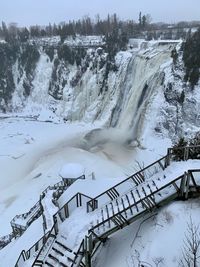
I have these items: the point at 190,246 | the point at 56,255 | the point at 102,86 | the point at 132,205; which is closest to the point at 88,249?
the point at 56,255

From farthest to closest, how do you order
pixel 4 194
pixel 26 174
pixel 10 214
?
pixel 26 174
pixel 4 194
pixel 10 214

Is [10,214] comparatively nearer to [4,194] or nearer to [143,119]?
[4,194]

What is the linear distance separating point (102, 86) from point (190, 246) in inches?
1730

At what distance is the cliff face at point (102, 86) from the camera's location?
3738 cm

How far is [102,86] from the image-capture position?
52062 millimetres

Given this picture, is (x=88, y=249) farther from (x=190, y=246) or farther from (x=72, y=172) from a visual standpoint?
(x=72, y=172)

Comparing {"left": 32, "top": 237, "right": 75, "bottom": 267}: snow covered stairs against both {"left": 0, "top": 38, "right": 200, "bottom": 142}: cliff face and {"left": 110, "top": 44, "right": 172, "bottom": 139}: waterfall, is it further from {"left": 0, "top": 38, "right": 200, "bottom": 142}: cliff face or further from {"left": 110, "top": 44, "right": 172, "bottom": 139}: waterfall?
{"left": 110, "top": 44, "right": 172, "bottom": 139}: waterfall

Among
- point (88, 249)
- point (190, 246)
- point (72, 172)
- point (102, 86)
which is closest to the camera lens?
point (190, 246)

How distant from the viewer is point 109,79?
51.5 meters

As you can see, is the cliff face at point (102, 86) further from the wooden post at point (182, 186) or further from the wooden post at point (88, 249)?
the wooden post at point (88, 249)

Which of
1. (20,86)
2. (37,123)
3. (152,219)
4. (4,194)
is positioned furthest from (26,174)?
(20,86)

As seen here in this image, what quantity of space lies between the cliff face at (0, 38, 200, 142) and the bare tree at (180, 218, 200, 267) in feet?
85.1

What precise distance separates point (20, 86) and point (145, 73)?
109ft

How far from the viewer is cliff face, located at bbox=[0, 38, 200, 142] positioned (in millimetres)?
37375
